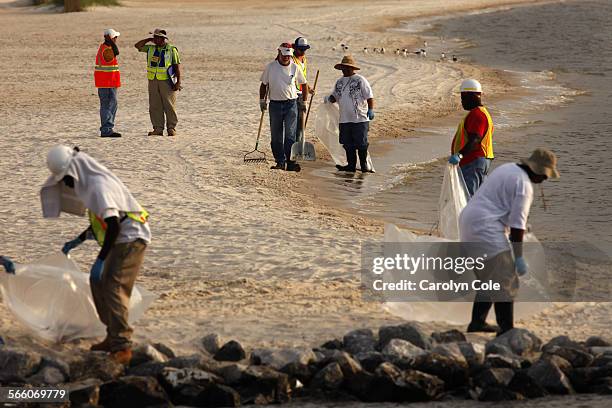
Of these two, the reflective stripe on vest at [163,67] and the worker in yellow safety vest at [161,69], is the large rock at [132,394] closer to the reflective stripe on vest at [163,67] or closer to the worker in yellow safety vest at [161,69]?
the worker in yellow safety vest at [161,69]

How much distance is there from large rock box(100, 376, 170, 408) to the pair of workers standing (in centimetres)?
1001

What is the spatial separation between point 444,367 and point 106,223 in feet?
8.03

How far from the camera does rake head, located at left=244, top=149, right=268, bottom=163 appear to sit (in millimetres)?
16766

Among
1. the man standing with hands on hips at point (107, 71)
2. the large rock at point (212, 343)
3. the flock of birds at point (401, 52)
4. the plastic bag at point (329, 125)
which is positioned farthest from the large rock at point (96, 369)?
the flock of birds at point (401, 52)

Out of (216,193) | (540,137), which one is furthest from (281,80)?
(540,137)

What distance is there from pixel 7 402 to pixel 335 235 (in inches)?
206

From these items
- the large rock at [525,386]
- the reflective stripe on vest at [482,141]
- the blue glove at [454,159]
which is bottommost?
the large rock at [525,386]

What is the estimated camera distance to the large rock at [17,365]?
7922 mm

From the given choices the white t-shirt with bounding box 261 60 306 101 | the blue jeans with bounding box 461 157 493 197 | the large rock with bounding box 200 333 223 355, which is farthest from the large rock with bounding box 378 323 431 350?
the white t-shirt with bounding box 261 60 306 101

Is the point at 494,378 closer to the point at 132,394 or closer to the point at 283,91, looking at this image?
the point at 132,394

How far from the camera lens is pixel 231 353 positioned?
27.5ft

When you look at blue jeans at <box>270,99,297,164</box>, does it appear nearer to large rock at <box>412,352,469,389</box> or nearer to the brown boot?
the brown boot

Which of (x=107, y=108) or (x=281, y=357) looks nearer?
(x=281, y=357)

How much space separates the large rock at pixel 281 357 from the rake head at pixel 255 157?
8.60 metres
